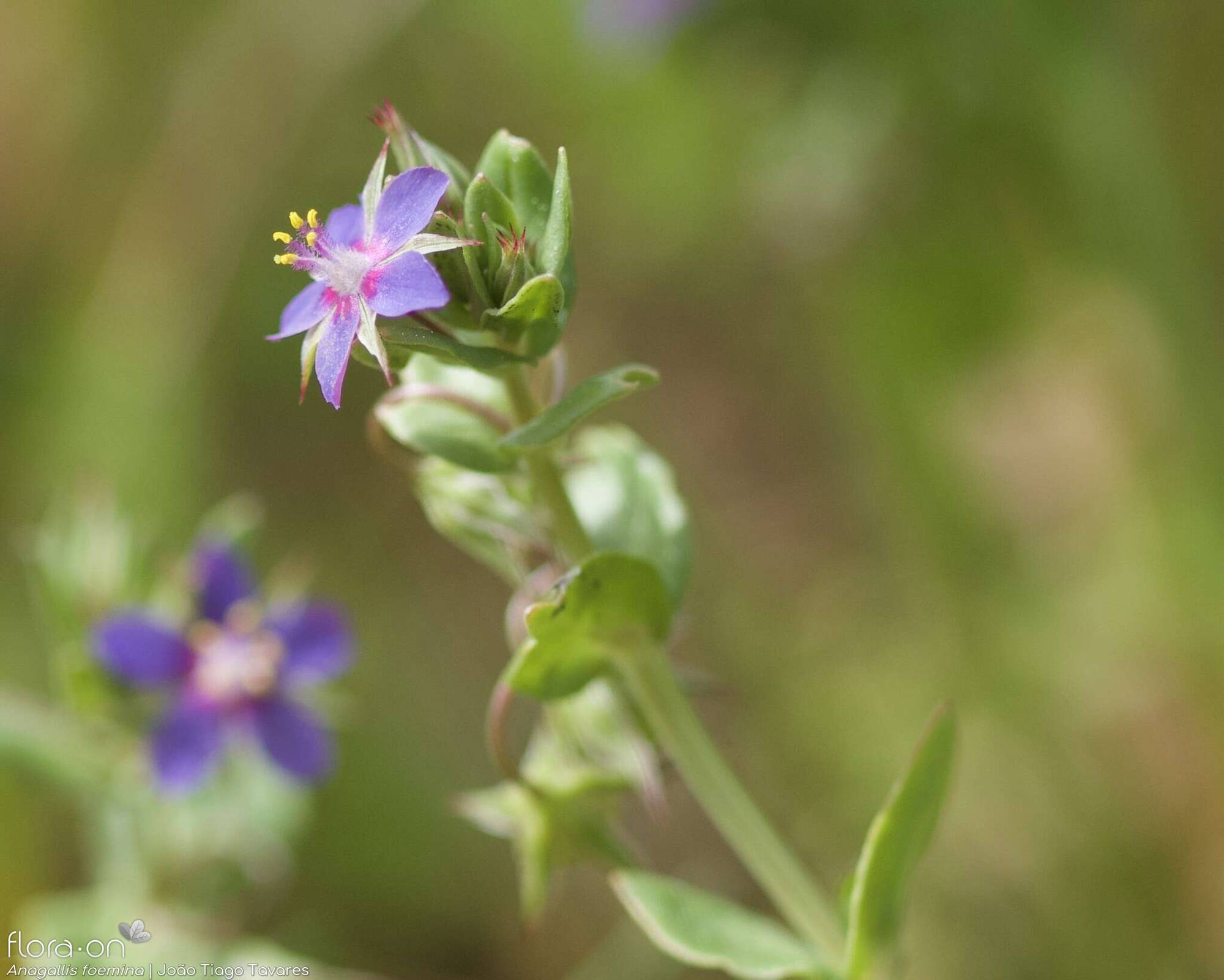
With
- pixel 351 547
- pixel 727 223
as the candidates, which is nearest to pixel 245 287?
pixel 351 547

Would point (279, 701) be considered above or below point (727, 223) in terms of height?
below

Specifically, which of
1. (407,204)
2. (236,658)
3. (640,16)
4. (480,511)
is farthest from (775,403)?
(407,204)

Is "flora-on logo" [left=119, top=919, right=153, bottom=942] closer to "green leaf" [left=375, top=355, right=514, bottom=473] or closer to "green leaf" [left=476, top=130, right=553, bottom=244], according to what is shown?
"green leaf" [left=375, top=355, right=514, bottom=473]

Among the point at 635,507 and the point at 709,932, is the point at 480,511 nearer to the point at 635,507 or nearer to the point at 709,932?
the point at 635,507

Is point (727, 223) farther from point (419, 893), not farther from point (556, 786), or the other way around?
point (556, 786)

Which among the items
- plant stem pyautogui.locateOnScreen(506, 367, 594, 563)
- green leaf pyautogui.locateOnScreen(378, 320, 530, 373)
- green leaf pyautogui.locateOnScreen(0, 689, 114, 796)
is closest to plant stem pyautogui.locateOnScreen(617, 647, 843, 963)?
plant stem pyautogui.locateOnScreen(506, 367, 594, 563)

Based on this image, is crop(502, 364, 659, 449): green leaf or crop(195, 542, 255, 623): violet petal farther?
crop(195, 542, 255, 623): violet petal
